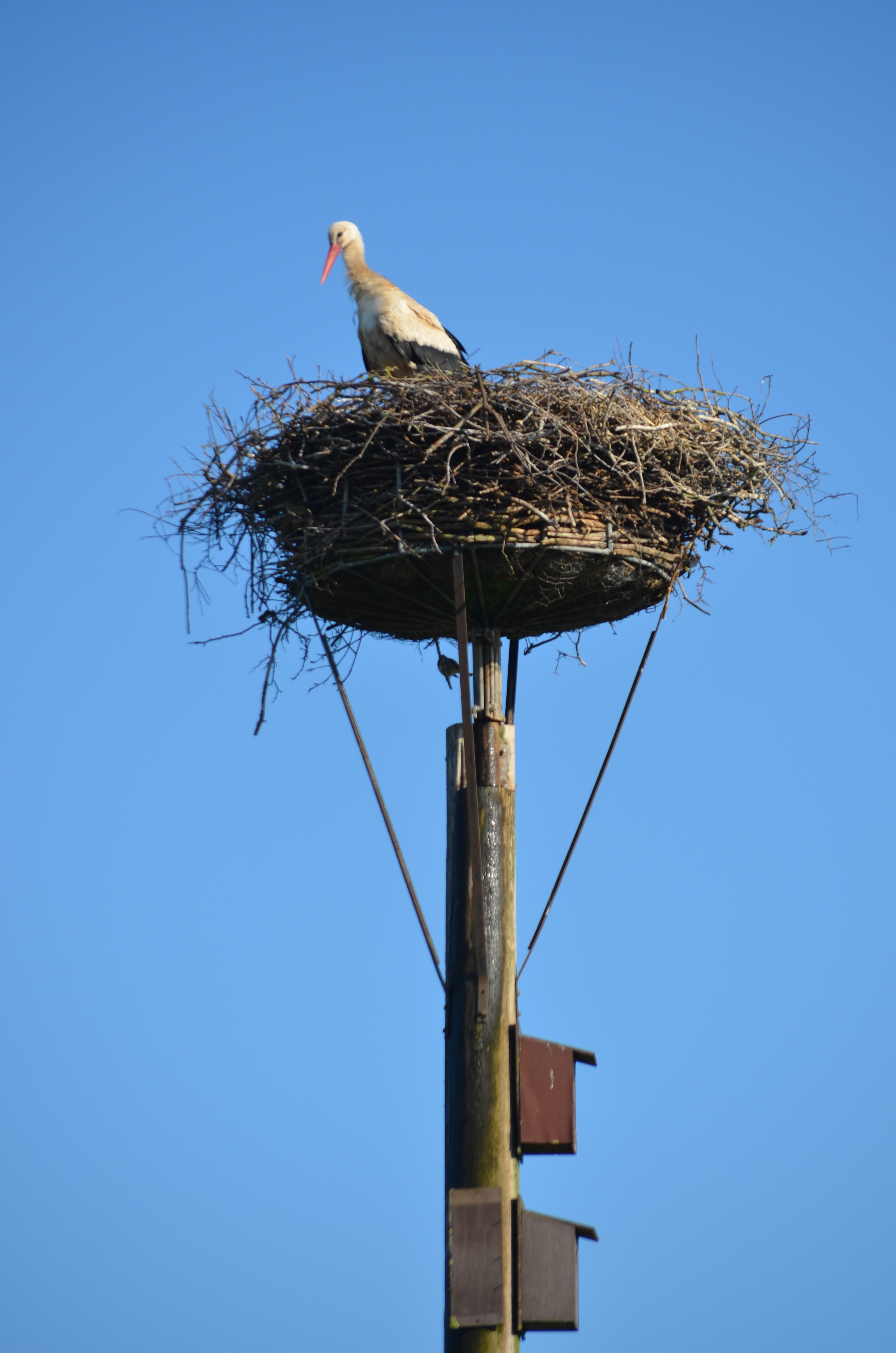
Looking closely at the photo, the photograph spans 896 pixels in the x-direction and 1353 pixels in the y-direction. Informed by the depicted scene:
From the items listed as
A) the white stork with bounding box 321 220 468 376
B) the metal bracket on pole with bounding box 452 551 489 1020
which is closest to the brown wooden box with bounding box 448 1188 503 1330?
the metal bracket on pole with bounding box 452 551 489 1020

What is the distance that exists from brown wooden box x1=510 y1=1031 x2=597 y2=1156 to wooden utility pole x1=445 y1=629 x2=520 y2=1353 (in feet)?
0.16

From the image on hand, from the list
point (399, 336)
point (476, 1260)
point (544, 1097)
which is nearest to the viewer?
point (476, 1260)

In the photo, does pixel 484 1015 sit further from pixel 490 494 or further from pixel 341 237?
pixel 341 237

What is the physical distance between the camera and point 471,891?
5.89m

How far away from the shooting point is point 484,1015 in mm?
5727

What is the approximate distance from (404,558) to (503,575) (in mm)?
425

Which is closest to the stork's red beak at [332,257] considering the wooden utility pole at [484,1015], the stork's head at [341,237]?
the stork's head at [341,237]

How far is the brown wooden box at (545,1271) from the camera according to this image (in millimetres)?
5445

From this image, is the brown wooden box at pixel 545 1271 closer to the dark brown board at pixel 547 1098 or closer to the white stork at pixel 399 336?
the dark brown board at pixel 547 1098

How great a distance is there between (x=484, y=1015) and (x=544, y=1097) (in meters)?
0.38

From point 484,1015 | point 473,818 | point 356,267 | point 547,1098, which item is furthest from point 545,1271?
point 356,267

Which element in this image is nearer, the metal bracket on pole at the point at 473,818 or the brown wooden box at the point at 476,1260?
the brown wooden box at the point at 476,1260

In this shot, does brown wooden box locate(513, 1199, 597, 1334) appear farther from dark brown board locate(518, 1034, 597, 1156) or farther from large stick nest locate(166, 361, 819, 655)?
large stick nest locate(166, 361, 819, 655)

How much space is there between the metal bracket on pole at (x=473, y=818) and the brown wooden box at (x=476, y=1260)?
689 millimetres
